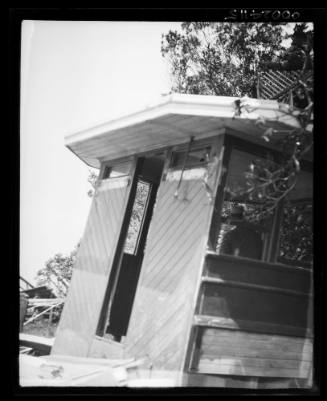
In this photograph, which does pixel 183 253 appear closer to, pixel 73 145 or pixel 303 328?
pixel 303 328

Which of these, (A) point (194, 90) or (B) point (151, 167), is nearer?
(B) point (151, 167)

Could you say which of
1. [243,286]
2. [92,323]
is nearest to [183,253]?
[243,286]

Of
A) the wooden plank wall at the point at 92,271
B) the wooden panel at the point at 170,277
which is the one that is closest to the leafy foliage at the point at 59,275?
the wooden plank wall at the point at 92,271

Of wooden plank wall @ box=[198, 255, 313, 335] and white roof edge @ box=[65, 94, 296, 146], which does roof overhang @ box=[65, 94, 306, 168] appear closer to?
white roof edge @ box=[65, 94, 296, 146]

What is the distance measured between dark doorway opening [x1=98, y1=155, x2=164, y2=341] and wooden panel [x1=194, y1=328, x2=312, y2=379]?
1930 millimetres

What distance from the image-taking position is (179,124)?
4.42 meters

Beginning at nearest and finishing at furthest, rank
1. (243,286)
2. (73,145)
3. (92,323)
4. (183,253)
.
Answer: (243,286) → (183,253) → (92,323) → (73,145)

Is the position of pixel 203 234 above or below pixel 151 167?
below

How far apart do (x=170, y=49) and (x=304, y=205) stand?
17.8 feet

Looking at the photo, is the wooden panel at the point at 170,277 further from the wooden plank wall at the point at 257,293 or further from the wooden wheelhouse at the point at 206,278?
the wooden plank wall at the point at 257,293

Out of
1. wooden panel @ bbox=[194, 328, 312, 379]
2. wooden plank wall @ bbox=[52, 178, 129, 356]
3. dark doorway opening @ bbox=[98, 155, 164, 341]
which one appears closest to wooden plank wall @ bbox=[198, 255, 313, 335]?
wooden panel @ bbox=[194, 328, 312, 379]

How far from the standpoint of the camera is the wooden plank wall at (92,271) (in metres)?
5.50

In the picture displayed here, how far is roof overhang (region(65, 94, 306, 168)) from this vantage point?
3.85 m

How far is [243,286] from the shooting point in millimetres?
4168
